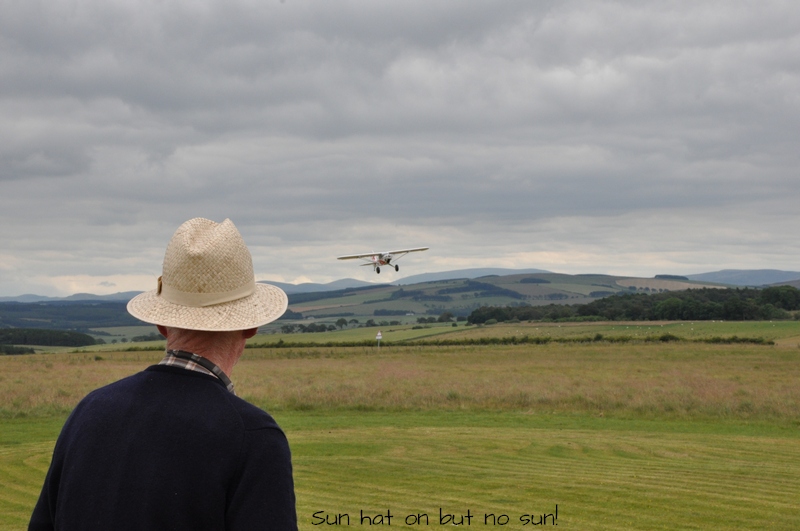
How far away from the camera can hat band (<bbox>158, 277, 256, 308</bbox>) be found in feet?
10.8

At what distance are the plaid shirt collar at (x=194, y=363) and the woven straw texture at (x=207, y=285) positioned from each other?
120 millimetres

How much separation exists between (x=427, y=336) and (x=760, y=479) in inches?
3303

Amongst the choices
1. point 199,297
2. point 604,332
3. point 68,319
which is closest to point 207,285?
point 199,297

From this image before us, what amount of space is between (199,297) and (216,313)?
10 centimetres

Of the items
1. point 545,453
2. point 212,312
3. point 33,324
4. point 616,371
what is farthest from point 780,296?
point 33,324

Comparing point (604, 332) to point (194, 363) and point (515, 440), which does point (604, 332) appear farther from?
point (194, 363)

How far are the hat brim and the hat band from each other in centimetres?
2

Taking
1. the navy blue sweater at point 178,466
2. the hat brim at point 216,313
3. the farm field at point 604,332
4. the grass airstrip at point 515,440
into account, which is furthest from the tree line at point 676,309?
the navy blue sweater at point 178,466

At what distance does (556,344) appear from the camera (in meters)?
74.8

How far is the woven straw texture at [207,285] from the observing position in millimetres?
3240

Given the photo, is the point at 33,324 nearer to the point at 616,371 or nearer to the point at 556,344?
the point at 556,344

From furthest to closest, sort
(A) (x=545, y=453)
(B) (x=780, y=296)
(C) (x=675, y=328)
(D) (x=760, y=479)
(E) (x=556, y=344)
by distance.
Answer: (B) (x=780, y=296) < (C) (x=675, y=328) < (E) (x=556, y=344) < (A) (x=545, y=453) < (D) (x=760, y=479)

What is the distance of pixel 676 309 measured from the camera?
11212 centimetres

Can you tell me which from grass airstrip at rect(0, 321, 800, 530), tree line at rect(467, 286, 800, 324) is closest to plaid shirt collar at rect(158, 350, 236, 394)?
grass airstrip at rect(0, 321, 800, 530)
